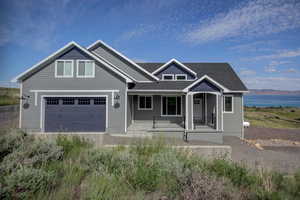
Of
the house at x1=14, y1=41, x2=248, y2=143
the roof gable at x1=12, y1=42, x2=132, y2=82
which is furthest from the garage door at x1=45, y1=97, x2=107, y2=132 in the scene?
the roof gable at x1=12, y1=42, x2=132, y2=82

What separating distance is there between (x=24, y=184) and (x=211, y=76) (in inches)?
637

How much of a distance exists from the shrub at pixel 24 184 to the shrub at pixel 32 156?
414 millimetres

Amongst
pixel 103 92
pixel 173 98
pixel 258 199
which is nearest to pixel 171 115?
pixel 173 98

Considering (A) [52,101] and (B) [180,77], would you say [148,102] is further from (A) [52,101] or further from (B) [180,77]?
(A) [52,101]

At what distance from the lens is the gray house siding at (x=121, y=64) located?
15.1 m

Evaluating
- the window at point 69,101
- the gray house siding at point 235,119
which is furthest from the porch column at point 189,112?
the window at point 69,101

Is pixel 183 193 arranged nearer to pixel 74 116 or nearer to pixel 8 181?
pixel 8 181

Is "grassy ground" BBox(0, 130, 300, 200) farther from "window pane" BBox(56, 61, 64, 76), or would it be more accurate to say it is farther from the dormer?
the dormer

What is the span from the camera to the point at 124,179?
11.9ft

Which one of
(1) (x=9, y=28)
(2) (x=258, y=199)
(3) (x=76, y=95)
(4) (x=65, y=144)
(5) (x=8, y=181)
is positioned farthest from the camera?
(3) (x=76, y=95)

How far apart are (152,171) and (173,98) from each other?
36.3 ft

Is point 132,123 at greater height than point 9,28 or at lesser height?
lesser

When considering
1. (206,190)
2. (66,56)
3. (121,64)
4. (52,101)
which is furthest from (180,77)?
(206,190)

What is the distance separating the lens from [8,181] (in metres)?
2.99
